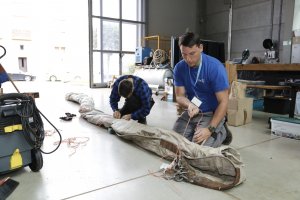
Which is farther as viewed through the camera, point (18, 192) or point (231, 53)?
point (231, 53)

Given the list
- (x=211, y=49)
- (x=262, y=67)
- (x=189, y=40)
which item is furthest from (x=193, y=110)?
(x=211, y=49)

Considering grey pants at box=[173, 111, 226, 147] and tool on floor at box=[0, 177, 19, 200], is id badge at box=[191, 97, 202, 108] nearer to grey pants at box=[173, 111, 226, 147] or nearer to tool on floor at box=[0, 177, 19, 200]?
grey pants at box=[173, 111, 226, 147]

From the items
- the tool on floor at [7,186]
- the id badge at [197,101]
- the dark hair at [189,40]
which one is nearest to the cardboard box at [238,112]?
the id badge at [197,101]

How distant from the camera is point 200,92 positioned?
2.03 meters

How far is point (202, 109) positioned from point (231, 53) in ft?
26.1

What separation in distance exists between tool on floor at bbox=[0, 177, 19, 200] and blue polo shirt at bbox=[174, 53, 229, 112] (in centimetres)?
142

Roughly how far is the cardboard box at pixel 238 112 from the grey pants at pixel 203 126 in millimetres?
1239

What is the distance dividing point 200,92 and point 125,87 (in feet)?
3.32

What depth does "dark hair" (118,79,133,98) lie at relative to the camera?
2766 mm

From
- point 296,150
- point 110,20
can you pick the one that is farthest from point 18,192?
point 110,20

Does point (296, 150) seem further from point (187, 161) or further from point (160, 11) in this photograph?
point (160, 11)

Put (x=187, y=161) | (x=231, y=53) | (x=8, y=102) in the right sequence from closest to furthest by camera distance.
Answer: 1. (x=8, y=102)
2. (x=187, y=161)
3. (x=231, y=53)

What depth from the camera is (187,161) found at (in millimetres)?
1666

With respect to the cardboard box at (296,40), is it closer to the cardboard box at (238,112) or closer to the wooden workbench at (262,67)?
the wooden workbench at (262,67)
